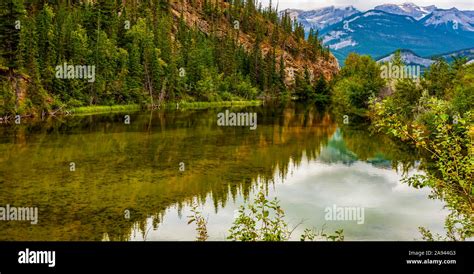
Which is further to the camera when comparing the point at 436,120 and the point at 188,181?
the point at 188,181

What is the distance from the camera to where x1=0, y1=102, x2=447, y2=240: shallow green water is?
16938mm

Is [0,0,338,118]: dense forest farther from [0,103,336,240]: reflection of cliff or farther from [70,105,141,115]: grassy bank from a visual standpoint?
[0,103,336,240]: reflection of cliff

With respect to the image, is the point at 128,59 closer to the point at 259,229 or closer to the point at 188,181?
the point at 188,181

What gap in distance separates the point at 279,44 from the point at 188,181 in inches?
5644

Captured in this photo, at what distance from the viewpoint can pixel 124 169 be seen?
27.3 m

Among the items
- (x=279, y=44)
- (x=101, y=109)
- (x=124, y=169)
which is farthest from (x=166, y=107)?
(x=279, y=44)

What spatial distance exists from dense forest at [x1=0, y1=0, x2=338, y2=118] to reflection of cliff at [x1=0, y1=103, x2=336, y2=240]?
12.7 meters

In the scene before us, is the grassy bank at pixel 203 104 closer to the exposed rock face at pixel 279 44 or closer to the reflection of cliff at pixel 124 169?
the reflection of cliff at pixel 124 169

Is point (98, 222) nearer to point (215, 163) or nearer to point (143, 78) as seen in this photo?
point (215, 163)

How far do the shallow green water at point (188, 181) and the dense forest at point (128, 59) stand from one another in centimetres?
1630

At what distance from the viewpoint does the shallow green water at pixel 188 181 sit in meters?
16.9

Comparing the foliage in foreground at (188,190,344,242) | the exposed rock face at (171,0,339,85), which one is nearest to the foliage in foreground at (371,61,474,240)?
the foliage in foreground at (188,190,344,242)

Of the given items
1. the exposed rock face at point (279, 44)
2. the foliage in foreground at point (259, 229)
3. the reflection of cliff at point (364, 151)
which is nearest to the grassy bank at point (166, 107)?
the reflection of cliff at point (364, 151)
